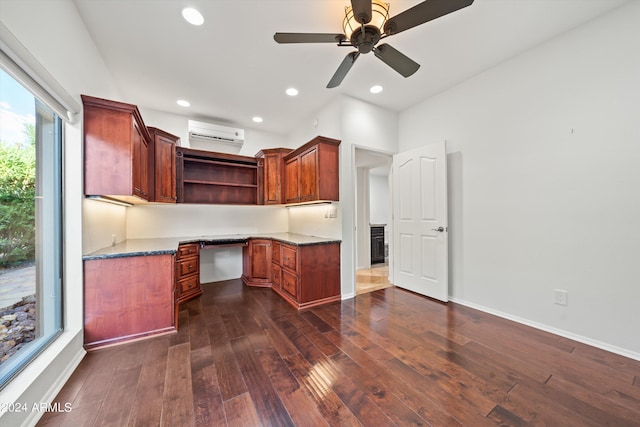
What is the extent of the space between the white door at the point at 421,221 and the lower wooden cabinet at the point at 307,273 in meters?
1.16

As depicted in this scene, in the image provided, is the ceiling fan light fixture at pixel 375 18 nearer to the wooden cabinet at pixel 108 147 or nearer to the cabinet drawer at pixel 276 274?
the wooden cabinet at pixel 108 147

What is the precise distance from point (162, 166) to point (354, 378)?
348 centimetres

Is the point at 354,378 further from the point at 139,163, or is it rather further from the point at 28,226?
the point at 139,163

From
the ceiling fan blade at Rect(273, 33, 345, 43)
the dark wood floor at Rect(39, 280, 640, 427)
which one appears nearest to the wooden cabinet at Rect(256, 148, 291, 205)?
the dark wood floor at Rect(39, 280, 640, 427)

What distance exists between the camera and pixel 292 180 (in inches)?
151

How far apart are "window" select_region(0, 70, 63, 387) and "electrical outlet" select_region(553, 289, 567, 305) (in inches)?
165

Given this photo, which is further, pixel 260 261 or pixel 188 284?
pixel 260 261

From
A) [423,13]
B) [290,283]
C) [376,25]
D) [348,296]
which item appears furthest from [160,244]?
[423,13]

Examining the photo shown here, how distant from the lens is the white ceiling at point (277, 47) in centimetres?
189

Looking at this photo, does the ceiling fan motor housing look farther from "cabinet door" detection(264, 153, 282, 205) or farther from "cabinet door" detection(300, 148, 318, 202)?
"cabinet door" detection(264, 153, 282, 205)

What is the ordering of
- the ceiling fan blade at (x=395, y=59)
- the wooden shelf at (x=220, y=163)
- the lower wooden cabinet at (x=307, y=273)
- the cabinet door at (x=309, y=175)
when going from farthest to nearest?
the wooden shelf at (x=220, y=163)
the cabinet door at (x=309, y=175)
the lower wooden cabinet at (x=307, y=273)
the ceiling fan blade at (x=395, y=59)

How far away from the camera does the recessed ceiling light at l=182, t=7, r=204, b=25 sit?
1885 millimetres

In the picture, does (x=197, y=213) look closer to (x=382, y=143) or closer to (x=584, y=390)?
(x=382, y=143)

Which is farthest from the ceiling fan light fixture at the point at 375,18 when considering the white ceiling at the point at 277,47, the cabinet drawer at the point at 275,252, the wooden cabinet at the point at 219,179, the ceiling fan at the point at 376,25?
the wooden cabinet at the point at 219,179
